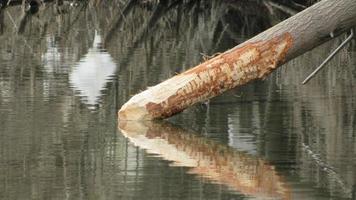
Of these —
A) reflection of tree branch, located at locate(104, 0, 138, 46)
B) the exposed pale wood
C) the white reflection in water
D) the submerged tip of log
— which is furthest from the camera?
reflection of tree branch, located at locate(104, 0, 138, 46)

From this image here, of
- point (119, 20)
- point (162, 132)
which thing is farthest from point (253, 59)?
point (119, 20)

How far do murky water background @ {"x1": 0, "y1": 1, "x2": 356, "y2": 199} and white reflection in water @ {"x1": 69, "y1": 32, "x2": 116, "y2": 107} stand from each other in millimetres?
23

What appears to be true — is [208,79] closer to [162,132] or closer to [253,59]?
[253,59]

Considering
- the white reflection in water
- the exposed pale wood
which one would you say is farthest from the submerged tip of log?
the white reflection in water

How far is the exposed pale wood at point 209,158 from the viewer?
723 centimetres

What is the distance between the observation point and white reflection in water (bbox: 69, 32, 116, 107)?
1204 cm

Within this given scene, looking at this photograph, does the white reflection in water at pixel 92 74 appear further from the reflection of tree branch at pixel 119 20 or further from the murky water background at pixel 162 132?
the reflection of tree branch at pixel 119 20

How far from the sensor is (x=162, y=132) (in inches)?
379

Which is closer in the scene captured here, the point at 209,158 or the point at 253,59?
the point at 209,158

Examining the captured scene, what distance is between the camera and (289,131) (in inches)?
376

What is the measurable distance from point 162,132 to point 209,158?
137 centimetres

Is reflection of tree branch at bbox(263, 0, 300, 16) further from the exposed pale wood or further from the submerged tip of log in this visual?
the exposed pale wood

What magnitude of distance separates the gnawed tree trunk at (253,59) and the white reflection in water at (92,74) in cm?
129

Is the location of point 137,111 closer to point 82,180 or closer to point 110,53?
point 82,180
